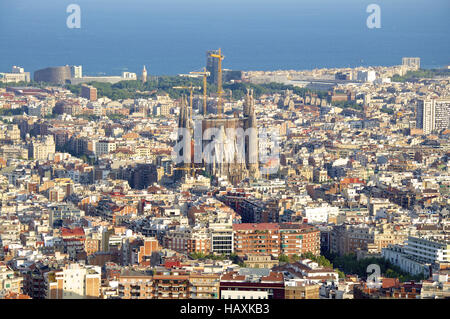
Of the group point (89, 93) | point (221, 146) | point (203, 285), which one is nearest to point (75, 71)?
point (89, 93)

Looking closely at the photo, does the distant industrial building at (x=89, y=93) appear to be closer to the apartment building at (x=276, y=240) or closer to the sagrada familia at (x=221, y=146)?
the sagrada familia at (x=221, y=146)

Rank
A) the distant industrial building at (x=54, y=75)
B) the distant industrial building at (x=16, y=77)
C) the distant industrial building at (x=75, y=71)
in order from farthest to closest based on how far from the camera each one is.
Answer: the distant industrial building at (x=75, y=71) → the distant industrial building at (x=54, y=75) → the distant industrial building at (x=16, y=77)

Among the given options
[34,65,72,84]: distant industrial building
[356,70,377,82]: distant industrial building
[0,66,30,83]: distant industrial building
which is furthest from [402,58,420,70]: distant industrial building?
[0,66,30,83]: distant industrial building

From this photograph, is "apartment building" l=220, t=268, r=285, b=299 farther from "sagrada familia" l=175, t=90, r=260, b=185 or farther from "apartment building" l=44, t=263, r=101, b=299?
"sagrada familia" l=175, t=90, r=260, b=185

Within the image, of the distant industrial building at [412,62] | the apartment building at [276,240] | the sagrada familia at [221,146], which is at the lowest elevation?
the apartment building at [276,240]

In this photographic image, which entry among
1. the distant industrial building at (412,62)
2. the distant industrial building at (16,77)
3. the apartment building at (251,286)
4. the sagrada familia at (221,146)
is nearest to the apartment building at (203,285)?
the apartment building at (251,286)

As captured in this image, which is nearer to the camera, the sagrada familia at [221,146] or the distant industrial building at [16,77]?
the sagrada familia at [221,146]

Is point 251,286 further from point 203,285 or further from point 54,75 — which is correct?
point 54,75

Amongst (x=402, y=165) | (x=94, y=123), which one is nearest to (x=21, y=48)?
(x=94, y=123)

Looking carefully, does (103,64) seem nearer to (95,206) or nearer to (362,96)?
(362,96)
